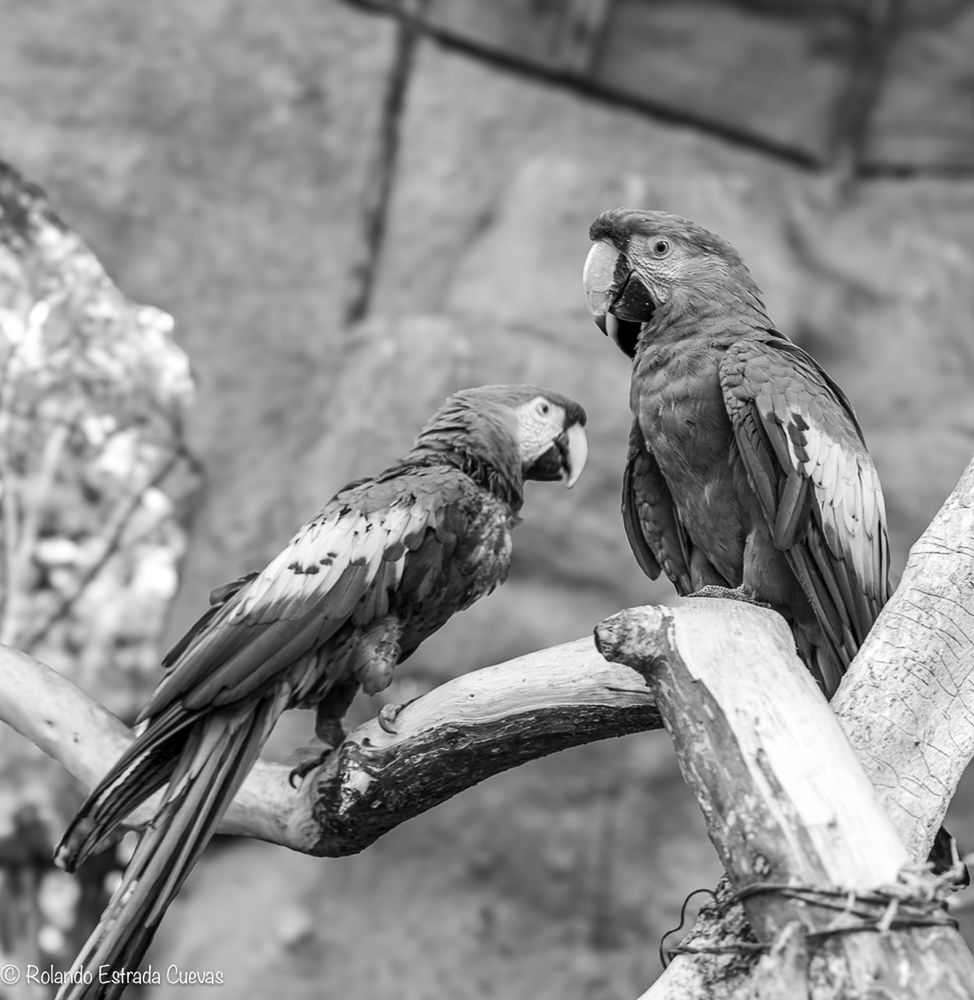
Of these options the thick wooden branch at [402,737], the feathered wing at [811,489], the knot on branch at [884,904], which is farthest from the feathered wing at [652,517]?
the knot on branch at [884,904]

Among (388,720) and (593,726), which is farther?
(388,720)

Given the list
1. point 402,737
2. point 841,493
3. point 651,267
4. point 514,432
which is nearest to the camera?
point 402,737

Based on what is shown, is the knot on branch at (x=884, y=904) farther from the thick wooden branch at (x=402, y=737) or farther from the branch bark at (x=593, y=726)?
the thick wooden branch at (x=402, y=737)

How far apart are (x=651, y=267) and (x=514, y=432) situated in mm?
465

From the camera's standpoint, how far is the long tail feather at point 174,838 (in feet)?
Result: 5.42

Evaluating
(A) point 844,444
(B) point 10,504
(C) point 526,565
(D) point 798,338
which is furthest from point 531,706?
(D) point 798,338

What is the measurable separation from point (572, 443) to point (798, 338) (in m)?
2.07

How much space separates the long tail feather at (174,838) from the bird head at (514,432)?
2.21 ft

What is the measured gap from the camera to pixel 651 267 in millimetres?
2314

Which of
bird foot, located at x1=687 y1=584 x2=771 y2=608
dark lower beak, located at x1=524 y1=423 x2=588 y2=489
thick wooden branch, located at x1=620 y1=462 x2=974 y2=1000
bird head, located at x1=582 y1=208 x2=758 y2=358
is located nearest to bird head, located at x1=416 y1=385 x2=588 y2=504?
dark lower beak, located at x1=524 y1=423 x2=588 y2=489

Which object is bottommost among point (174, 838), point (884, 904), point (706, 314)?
point (884, 904)

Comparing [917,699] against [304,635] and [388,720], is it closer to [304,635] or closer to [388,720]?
[388,720]

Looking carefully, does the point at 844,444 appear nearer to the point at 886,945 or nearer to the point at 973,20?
the point at 886,945

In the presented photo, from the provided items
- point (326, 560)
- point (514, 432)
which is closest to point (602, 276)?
point (514, 432)
